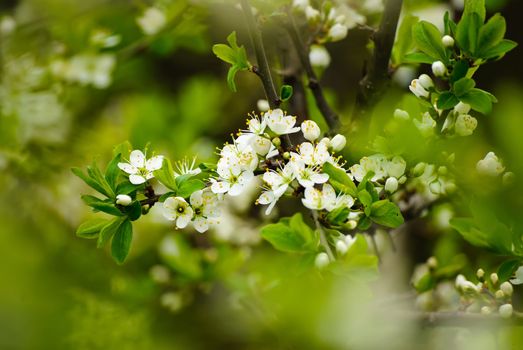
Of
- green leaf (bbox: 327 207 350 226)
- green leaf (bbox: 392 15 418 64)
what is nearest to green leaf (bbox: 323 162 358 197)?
green leaf (bbox: 327 207 350 226)

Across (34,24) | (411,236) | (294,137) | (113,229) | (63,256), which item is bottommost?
(411,236)

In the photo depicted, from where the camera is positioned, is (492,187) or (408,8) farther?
(408,8)

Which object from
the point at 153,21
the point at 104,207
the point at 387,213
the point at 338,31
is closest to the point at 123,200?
the point at 104,207

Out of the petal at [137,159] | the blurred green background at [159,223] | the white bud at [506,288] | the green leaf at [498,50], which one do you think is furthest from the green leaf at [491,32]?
the petal at [137,159]

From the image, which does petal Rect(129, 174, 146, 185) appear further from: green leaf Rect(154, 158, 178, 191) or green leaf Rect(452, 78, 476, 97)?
green leaf Rect(452, 78, 476, 97)

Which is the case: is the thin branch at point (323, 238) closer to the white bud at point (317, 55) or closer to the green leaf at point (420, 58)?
the green leaf at point (420, 58)

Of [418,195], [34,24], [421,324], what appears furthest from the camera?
[34,24]

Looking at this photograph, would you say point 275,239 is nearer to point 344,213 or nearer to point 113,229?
point 344,213

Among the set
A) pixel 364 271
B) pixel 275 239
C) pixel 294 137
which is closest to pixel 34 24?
pixel 294 137
